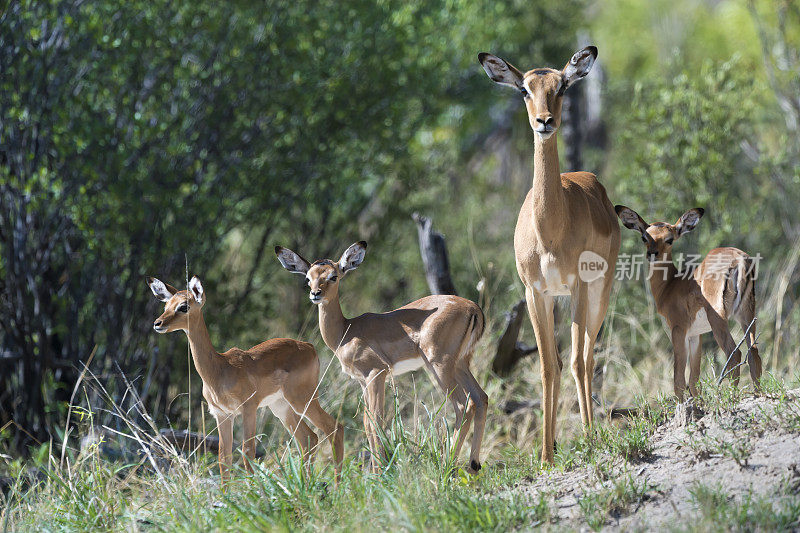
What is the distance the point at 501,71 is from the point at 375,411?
2260mm

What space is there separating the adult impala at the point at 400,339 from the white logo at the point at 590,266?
87cm

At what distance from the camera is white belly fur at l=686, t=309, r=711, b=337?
6.77 m

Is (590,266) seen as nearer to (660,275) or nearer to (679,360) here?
(679,360)

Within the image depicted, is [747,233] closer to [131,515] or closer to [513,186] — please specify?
[513,186]

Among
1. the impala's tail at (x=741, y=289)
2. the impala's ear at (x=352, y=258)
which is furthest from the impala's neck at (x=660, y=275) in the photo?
the impala's ear at (x=352, y=258)

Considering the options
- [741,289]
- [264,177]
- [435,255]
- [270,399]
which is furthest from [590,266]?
[264,177]

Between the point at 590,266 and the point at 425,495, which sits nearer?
the point at 425,495

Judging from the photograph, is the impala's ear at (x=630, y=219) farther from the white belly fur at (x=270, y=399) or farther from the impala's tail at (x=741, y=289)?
the white belly fur at (x=270, y=399)

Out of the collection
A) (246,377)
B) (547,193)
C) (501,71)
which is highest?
(501,71)

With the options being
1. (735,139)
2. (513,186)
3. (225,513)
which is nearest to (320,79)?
(735,139)

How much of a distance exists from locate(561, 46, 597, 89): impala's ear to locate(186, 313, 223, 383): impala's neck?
275 cm

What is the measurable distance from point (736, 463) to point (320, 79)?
24.0 ft

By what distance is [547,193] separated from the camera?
5.36 metres

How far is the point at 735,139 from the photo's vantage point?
11773 mm
